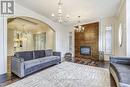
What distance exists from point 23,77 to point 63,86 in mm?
1760

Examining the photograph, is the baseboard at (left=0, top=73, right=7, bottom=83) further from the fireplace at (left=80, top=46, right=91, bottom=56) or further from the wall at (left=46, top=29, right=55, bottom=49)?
the fireplace at (left=80, top=46, right=91, bottom=56)

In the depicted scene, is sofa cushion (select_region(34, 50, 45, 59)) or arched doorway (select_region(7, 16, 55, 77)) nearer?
sofa cushion (select_region(34, 50, 45, 59))

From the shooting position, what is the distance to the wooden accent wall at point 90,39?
26.6ft

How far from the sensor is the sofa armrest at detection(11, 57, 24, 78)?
12.5 feet

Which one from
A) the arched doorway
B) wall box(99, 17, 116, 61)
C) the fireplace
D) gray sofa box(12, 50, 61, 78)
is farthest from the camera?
the arched doorway

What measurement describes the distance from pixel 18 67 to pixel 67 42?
21.7 feet

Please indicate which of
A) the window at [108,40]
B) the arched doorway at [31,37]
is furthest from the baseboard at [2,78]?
the window at [108,40]


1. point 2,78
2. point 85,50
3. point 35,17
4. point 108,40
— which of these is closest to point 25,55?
point 2,78

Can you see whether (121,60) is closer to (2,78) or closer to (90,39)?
(2,78)

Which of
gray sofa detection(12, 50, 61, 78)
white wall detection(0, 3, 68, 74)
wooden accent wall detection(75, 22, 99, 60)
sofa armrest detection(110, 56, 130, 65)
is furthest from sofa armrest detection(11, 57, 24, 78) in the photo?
wooden accent wall detection(75, 22, 99, 60)

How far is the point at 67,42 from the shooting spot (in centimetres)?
1013

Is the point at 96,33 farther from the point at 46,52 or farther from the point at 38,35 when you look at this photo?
the point at 38,35

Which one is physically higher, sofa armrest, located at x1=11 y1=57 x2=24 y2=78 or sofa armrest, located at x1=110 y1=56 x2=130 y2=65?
sofa armrest, located at x1=110 y1=56 x2=130 y2=65

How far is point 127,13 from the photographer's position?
13.6 feet
